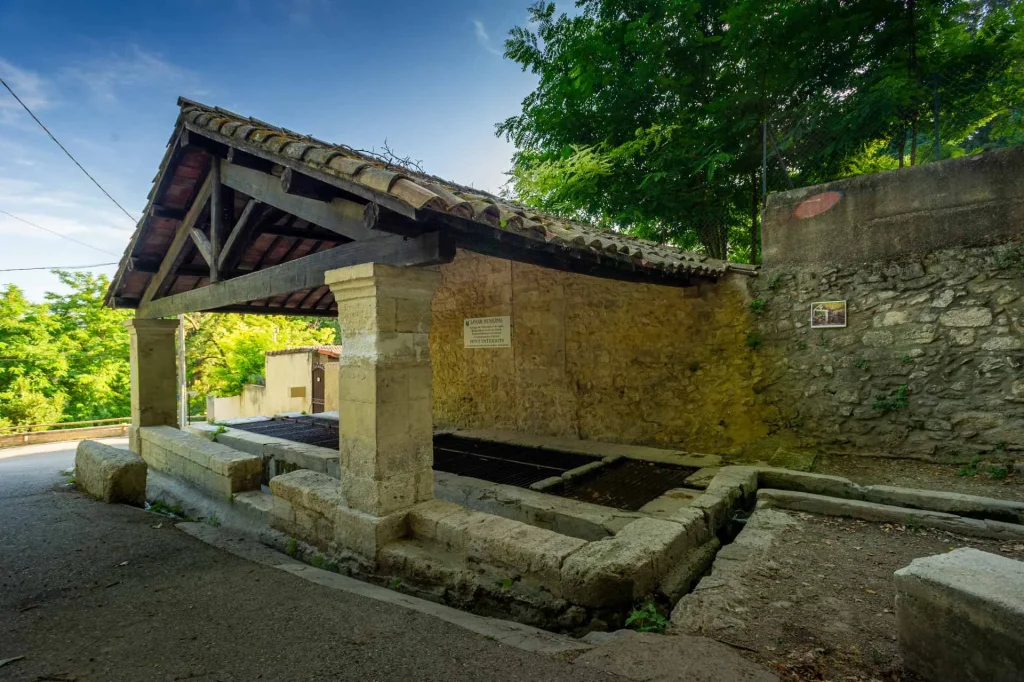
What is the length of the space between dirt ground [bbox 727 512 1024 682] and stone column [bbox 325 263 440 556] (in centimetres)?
222

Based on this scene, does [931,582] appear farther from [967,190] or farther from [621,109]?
[621,109]

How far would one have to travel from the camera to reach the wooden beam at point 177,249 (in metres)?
5.30

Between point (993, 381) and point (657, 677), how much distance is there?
4.81m

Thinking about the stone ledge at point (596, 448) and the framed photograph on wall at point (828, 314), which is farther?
the stone ledge at point (596, 448)

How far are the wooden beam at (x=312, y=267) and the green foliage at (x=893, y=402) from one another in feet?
16.0

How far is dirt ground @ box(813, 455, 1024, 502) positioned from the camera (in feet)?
12.9

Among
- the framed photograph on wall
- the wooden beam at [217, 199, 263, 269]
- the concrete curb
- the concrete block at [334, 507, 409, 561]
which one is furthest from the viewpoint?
the framed photograph on wall

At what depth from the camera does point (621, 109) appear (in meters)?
8.88

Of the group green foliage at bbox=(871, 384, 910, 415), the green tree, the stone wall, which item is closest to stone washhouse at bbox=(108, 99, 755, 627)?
the stone wall

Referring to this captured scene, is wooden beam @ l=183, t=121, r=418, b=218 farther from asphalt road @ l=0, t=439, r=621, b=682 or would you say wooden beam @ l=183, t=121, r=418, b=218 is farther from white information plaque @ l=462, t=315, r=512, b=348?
white information plaque @ l=462, t=315, r=512, b=348

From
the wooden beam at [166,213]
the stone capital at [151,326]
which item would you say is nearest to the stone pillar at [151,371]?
the stone capital at [151,326]

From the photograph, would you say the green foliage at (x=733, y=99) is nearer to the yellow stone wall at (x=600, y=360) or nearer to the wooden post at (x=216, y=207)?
the yellow stone wall at (x=600, y=360)

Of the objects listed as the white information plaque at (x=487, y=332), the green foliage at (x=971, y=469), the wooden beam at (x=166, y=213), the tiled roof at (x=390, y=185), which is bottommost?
the green foliage at (x=971, y=469)

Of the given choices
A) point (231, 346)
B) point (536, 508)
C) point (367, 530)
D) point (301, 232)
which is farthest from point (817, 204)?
point (231, 346)
